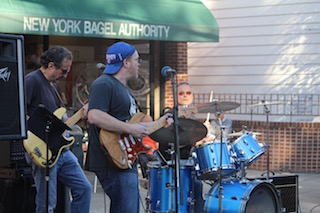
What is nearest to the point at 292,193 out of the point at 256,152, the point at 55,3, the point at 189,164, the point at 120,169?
the point at 256,152

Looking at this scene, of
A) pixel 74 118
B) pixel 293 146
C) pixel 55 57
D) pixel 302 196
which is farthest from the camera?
pixel 293 146

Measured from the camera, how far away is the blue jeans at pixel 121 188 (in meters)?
5.38

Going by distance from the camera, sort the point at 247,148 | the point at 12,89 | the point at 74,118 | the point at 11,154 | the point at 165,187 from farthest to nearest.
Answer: the point at 247,148 < the point at 165,187 < the point at 11,154 < the point at 74,118 < the point at 12,89

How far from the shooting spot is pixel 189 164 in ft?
24.0

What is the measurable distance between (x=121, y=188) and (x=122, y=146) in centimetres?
37

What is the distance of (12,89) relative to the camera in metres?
4.37

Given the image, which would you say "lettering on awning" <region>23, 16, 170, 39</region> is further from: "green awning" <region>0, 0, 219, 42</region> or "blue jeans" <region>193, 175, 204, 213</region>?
"blue jeans" <region>193, 175, 204, 213</region>

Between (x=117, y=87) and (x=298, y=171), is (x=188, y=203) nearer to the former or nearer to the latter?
(x=117, y=87)

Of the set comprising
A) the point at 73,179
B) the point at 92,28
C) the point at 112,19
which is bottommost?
the point at 73,179

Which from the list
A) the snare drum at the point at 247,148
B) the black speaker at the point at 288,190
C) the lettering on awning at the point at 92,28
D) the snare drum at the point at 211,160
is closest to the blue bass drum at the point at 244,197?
the snare drum at the point at 211,160

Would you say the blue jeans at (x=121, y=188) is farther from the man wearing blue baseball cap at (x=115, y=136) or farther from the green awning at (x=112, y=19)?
the green awning at (x=112, y=19)

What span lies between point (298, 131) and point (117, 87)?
756 centimetres

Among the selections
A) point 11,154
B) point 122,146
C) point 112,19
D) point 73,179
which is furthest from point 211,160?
point 112,19

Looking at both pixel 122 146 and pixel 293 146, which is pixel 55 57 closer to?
pixel 122 146
